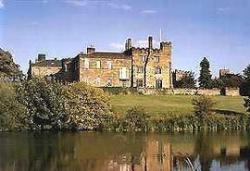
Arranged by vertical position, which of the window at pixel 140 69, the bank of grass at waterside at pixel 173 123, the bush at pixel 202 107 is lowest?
the bank of grass at waterside at pixel 173 123

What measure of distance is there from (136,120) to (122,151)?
18.5 m

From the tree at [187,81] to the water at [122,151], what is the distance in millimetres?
40193

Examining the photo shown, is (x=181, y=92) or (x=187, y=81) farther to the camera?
(x=187, y=81)

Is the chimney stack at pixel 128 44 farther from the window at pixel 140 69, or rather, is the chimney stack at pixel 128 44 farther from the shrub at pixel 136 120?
the shrub at pixel 136 120

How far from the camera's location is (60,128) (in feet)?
191

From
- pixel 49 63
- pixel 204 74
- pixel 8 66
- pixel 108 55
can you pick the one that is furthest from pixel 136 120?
pixel 204 74

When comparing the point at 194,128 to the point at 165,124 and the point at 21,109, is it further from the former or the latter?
the point at 21,109

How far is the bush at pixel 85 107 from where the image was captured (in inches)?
2330

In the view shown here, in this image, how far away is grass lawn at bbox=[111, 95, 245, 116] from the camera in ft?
214

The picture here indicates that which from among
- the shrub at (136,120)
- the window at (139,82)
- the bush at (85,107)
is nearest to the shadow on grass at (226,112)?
the shrub at (136,120)

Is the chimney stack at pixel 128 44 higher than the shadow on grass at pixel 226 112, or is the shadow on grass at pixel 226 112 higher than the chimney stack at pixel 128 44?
the chimney stack at pixel 128 44

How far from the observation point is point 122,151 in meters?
40.8

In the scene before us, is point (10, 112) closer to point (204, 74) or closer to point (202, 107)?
point (202, 107)

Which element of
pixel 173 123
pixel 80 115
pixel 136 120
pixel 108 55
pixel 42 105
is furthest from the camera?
pixel 108 55
